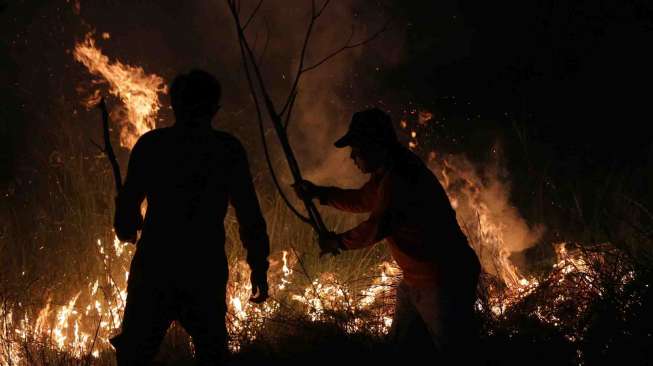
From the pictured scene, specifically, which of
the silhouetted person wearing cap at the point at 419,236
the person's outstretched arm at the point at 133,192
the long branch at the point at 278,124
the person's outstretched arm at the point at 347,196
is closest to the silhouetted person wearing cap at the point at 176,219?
the person's outstretched arm at the point at 133,192

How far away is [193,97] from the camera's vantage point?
138 inches

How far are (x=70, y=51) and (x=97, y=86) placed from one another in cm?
66

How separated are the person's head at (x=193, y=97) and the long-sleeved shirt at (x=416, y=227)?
1.35 meters

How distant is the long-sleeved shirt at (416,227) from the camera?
4223mm

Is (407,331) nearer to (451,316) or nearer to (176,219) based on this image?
(451,316)

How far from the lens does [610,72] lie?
1259 cm

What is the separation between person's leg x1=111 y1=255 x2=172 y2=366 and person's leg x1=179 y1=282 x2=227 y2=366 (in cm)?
15

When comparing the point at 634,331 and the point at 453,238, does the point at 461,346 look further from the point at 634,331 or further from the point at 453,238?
the point at 634,331

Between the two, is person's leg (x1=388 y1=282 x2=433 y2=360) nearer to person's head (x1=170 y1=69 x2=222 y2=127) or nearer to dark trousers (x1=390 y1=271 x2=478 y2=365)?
dark trousers (x1=390 y1=271 x2=478 y2=365)

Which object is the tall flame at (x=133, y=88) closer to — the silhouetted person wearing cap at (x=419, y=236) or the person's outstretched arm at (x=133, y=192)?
the silhouetted person wearing cap at (x=419, y=236)

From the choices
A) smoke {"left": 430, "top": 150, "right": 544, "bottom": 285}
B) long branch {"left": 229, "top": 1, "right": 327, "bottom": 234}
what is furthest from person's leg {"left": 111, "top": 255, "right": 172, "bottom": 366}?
smoke {"left": 430, "top": 150, "right": 544, "bottom": 285}

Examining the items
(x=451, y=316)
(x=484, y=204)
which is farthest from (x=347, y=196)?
(x=484, y=204)

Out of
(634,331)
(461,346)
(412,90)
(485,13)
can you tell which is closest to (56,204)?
(461,346)

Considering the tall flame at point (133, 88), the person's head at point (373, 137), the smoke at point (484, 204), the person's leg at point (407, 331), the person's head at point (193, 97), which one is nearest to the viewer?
the person's head at point (193, 97)
